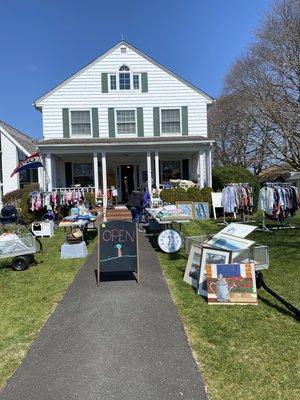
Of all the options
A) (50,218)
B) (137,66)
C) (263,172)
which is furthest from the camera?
(263,172)

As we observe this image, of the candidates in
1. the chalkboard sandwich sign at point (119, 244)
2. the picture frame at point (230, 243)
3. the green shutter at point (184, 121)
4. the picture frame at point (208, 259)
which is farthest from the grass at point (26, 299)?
the green shutter at point (184, 121)

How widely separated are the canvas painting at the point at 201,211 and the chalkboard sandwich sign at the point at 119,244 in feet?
35.4

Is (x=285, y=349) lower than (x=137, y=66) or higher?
lower

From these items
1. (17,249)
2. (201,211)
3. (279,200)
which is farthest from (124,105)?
(17,249)

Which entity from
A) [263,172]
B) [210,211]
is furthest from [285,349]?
[263,172]

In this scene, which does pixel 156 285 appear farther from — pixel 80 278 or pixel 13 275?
pixel 13 275

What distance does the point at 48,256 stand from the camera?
10375 mm

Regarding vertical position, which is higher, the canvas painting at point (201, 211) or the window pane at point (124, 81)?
the window pane at point (124, 81)

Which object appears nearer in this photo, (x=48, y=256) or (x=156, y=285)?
(x=156, y=285)

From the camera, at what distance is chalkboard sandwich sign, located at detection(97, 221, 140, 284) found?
7.21 metres

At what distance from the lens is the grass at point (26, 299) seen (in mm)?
4604

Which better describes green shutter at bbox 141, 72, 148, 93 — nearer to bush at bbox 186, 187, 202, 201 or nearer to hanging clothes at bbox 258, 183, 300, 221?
bush at bbox 186, 187, 202, 201

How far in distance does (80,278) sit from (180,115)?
14.7 m

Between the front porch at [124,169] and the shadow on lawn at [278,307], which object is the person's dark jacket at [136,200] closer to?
the front porch at [124,169]
